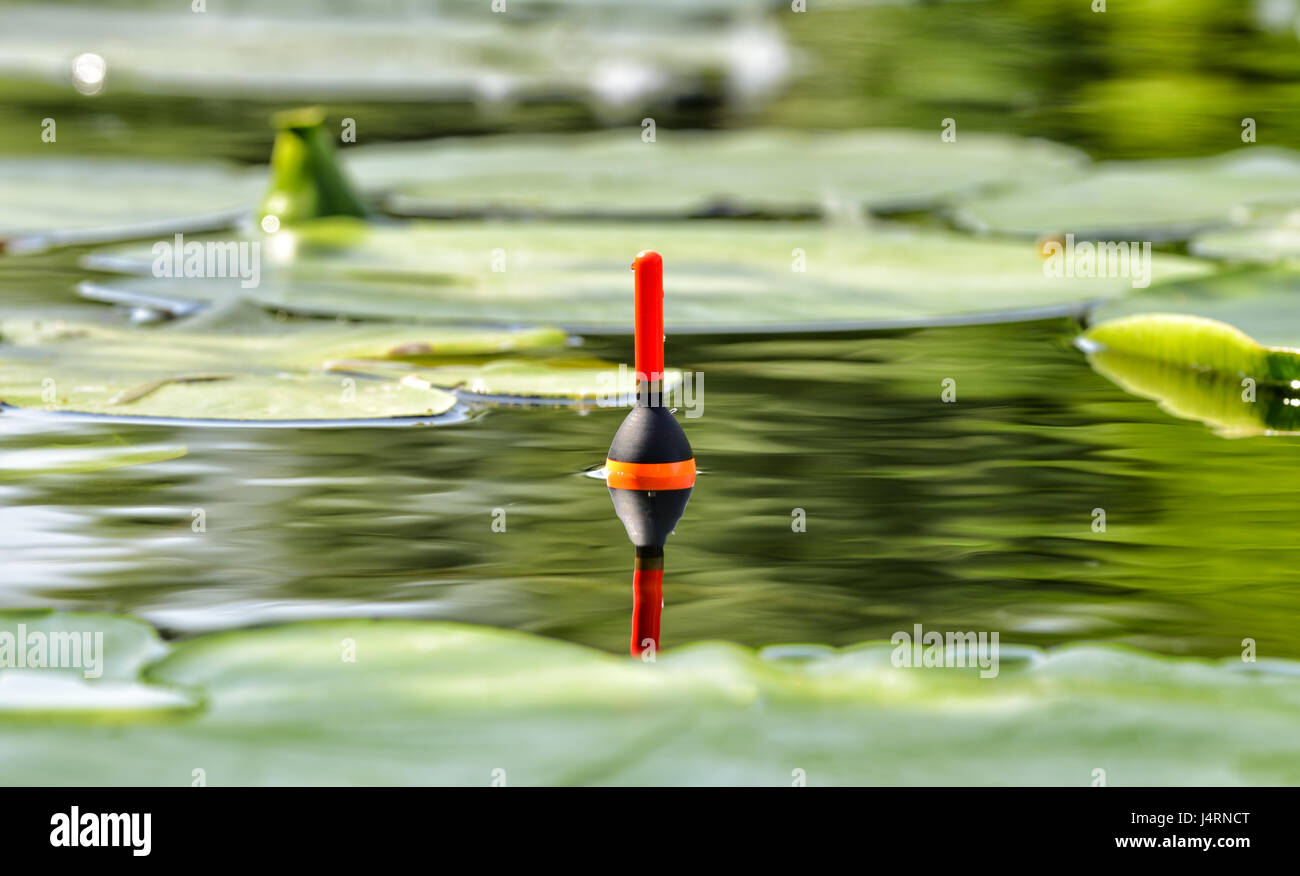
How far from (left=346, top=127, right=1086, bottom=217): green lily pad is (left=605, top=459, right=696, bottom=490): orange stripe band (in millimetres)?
3647

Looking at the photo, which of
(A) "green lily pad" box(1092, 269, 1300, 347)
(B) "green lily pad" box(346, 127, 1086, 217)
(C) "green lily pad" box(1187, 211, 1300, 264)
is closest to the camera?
(A) "green lily pad" box(1092, 269, 1300, 347)

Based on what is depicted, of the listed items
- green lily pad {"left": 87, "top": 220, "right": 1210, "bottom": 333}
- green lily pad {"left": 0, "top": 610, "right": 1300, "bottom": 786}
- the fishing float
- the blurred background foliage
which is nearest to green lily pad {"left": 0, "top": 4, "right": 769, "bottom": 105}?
the blurred background foliage

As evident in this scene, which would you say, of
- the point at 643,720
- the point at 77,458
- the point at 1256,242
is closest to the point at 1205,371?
the point at 1256,242

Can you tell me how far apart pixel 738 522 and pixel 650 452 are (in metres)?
0.22

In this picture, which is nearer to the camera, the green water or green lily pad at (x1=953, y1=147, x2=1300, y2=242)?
the green water

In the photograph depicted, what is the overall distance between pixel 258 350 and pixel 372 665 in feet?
Answer: 7.11

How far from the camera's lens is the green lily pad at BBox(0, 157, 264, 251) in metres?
6.04

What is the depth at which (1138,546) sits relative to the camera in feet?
9.26

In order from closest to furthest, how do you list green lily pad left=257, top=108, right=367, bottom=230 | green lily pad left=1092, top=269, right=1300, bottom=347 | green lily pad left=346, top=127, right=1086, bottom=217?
1. green lily pad left=1092, top=269, right=1300, bottom=347
2. green lily pad left=257, top=108, right=367, bottom=230
3. green lily pad left=346, top=127, right=1086, bottom=217

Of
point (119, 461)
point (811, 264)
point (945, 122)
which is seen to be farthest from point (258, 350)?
point (945, 122)

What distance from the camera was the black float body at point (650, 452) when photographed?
3.01 meters

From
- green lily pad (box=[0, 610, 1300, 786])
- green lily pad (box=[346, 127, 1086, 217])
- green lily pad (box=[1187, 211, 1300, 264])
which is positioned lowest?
green lily pad (box=[0, 610, 1300, 786])

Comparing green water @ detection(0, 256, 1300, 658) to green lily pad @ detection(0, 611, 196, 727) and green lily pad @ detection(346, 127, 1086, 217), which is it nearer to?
green lily pad @ detection(0, 611, 196, 727)
